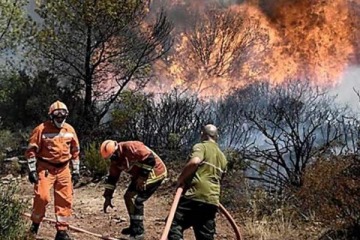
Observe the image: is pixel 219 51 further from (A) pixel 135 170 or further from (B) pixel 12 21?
(A) pixel 135 170

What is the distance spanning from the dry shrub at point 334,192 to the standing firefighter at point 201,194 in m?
2.80

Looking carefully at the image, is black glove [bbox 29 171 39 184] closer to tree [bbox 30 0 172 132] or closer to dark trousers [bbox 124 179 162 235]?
dark trousers [bbox 124 179 162 235]

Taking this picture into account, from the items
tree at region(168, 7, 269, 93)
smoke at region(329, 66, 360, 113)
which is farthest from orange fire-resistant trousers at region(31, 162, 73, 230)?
tree at region(168, 7, 269, 93)

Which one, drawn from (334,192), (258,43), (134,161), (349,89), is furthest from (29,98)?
(334,192)

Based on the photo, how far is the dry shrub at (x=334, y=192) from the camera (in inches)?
356

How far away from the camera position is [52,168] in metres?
8.45

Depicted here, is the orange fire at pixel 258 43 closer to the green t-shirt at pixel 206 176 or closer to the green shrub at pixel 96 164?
the green shrub at pixel 96 164

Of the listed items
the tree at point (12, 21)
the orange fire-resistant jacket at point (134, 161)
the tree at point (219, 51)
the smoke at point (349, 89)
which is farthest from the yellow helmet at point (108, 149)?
the tree at point (219, 51)

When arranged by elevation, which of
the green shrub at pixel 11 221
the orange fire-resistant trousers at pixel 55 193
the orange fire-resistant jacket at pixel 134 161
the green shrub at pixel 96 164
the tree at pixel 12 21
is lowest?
the green shrub at pixel 11 221

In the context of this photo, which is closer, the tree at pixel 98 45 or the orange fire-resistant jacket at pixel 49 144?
the orange fire-resistant jacket at pixel 49 144

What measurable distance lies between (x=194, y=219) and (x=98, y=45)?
14.5 m

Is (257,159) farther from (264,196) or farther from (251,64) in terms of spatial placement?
(251,64)

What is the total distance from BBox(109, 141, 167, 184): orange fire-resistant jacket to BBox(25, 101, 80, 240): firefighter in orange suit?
679 mm

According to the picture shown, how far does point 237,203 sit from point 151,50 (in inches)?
403
